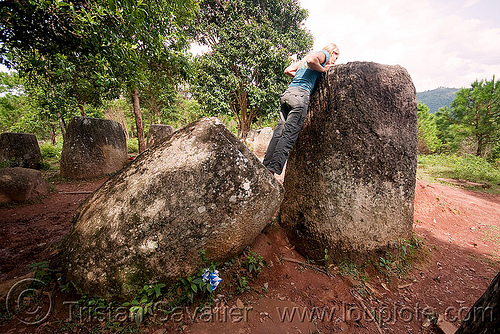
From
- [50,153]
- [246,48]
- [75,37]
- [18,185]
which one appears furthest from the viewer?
[246,48]

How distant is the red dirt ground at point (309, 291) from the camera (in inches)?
60.6

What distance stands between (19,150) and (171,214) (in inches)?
316

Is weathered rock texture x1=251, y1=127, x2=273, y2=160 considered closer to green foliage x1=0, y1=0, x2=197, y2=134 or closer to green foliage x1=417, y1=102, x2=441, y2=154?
green foliage x1=0, y1=0, x2=197, y2=134

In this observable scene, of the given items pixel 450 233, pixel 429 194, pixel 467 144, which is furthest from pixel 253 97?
pixel 467 144

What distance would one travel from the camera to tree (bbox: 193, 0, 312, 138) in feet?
32.9

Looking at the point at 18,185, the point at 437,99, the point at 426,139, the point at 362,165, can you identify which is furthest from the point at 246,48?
the point at 437,99

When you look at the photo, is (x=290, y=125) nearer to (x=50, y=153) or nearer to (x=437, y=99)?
(x=50, y=153)

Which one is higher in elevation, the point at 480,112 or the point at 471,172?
the point at 480,112

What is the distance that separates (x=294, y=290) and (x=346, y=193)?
3.63ft

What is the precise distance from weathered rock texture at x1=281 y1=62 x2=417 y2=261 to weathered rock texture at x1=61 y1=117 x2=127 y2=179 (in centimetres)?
629

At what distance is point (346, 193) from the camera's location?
2227mm

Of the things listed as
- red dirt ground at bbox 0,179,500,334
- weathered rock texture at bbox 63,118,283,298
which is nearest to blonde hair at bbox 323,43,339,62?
weathered rock texture at bbox 63,118,283,298

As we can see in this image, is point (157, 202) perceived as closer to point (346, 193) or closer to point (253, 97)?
point (346, 193)

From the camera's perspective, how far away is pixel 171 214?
65.4 inches
